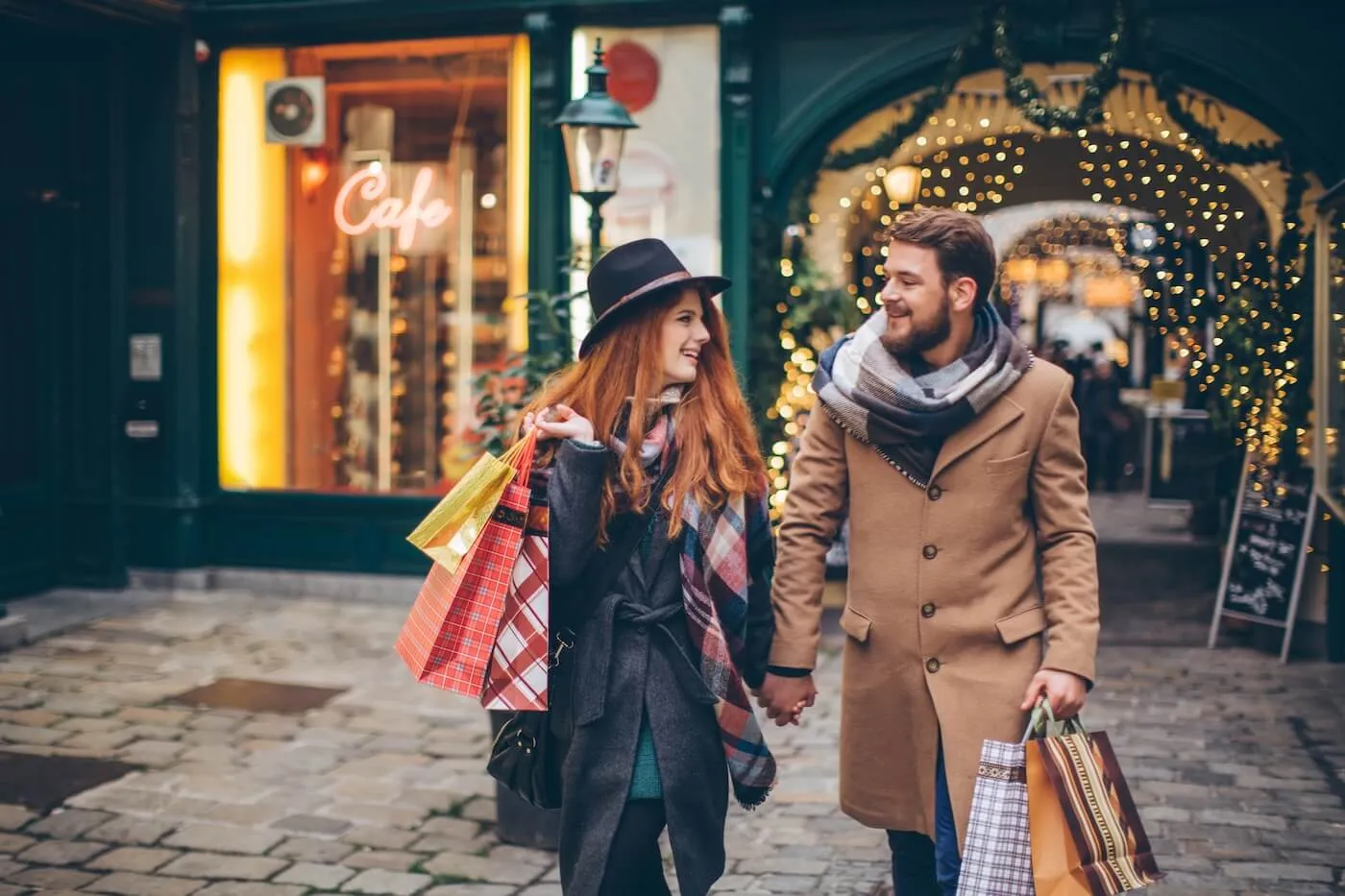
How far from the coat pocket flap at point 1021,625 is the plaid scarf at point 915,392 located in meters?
0.35

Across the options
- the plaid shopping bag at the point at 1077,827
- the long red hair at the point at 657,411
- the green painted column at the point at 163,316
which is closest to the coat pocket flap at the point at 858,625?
the long red hair at the point at 657,411

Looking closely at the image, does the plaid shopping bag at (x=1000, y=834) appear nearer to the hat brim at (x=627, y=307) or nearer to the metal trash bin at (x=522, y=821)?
the hat brim at (x=627, y=307)

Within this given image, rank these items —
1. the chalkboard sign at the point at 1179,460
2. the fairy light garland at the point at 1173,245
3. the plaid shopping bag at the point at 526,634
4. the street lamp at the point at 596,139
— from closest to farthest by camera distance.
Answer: the plaid shopping bag at the point at 526,634, the street lamp at the point at 596,139, the fairy light garland at the point at 1173,245, the chalkboard sign at the point at 1179,460

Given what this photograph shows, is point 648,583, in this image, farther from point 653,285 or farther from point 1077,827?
point 1077,827

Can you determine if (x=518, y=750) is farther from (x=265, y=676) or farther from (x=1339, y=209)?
(x=1339, y=209)

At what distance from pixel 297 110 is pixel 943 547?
794 cm

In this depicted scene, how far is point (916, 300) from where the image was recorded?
3402 mm

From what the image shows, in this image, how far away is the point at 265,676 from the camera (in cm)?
784

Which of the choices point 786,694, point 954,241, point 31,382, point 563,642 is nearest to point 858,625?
point 786,694

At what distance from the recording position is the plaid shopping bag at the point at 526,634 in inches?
125

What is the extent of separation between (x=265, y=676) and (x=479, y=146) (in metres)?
3.95

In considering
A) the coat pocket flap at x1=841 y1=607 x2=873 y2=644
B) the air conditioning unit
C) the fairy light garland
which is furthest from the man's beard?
the air conditioning unit

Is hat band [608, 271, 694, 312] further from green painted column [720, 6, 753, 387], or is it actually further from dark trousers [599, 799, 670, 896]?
green painted column [720, 6, 753, 387]

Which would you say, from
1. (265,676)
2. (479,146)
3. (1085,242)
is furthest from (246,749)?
(1085,242)
